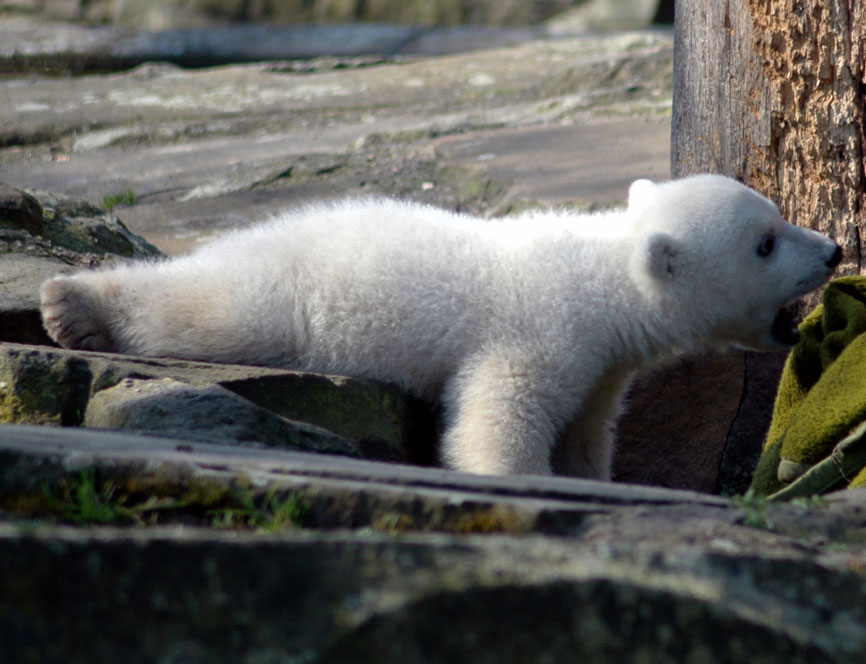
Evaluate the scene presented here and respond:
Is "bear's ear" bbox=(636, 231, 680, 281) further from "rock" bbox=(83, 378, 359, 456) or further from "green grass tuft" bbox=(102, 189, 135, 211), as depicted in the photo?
"green grass tuft" bbox=(102, 189, 135, 211)

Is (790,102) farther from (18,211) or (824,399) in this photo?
(18,211)

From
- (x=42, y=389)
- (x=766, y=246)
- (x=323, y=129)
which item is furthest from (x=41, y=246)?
(x=323, y=129)

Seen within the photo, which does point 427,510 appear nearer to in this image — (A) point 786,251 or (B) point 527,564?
(B) point 527,564

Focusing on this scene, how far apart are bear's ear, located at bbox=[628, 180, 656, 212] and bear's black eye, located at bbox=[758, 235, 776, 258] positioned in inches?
16.5

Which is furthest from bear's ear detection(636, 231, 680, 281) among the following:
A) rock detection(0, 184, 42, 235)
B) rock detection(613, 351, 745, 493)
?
rock detection(0, 184, 42, 235)

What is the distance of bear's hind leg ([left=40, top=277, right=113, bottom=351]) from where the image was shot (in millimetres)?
3434

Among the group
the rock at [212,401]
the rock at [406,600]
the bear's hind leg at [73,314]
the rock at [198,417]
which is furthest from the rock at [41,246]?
the rock at [406,600]

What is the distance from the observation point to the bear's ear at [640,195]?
3.66m

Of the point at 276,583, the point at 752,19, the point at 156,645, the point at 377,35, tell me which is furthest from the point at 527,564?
the point at 377,35

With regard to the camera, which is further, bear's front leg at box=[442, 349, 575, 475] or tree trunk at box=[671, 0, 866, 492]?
tree trunk at box=[671, 0, 866, 492]

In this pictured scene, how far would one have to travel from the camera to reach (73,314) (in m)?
3.46

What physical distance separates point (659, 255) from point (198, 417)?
161 centimetres

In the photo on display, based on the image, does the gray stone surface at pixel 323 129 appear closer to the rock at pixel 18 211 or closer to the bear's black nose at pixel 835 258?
the rock at pixel 18 211

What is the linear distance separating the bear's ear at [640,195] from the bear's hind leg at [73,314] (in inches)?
74.7
